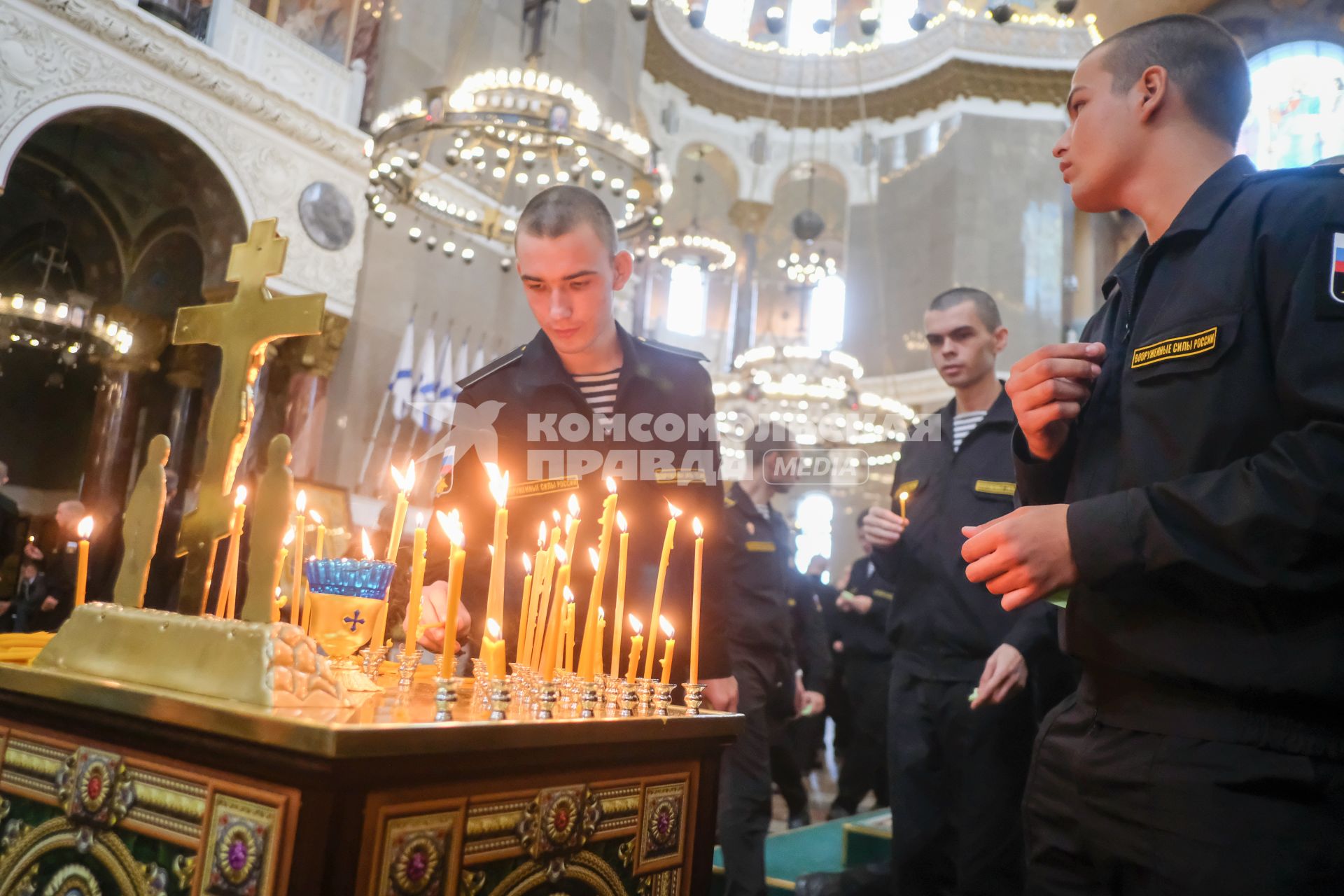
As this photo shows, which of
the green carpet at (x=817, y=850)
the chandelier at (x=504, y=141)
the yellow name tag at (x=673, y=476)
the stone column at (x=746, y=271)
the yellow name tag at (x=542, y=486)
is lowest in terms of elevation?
the green carpet at (x=817, y=850)

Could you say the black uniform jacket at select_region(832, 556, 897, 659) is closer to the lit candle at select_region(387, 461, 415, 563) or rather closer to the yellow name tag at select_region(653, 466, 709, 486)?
the yellow name tag at select_region(653, 466, 709, 486)

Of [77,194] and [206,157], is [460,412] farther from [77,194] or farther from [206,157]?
[77,194]

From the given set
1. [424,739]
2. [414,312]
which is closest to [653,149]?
[414,312]

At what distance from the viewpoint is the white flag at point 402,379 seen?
36.1 ft

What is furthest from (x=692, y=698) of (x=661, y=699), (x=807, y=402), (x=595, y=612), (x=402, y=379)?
(x=807, y=402)

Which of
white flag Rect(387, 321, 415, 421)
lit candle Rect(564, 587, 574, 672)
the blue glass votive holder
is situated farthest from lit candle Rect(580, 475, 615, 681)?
white flag Rect(387, 321, 415, 421)

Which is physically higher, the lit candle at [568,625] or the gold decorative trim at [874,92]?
the gold decorative trim at [874,92]

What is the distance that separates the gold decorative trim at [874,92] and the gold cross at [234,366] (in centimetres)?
1842

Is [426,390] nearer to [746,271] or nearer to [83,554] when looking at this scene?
[83,554]

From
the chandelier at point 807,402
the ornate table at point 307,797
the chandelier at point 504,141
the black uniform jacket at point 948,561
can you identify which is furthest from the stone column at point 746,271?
the ornate table at point 307,797

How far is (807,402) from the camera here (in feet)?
51.6

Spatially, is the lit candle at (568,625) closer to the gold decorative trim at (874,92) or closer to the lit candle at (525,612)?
the lit candle at (525,612)

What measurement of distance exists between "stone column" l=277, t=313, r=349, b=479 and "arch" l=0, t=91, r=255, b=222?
156cm

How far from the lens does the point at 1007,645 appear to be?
306 cm
